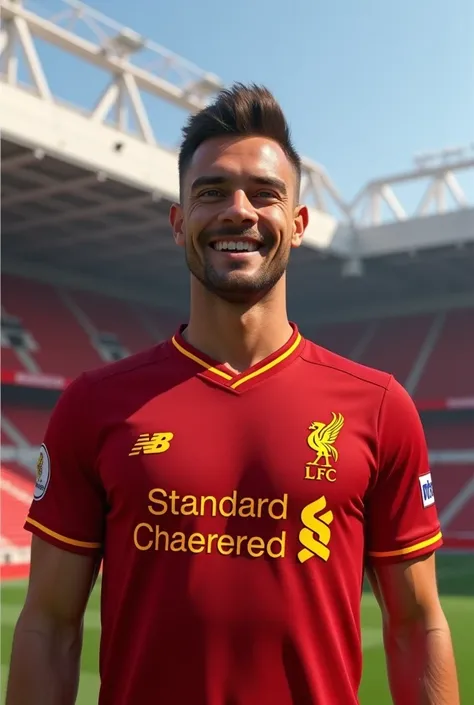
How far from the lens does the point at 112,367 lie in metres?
1.90

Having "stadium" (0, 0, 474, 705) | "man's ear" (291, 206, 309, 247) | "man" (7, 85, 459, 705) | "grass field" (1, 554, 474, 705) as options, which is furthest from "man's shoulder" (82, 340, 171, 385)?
"stadium" (0, 0, 474, 705)

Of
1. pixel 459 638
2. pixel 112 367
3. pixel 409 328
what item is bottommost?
pixel 459 638

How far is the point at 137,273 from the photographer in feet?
85.9

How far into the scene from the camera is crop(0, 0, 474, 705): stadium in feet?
53.3

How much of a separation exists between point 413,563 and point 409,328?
2719cm

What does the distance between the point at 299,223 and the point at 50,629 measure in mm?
1121

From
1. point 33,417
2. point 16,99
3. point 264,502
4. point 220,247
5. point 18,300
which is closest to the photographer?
point 264,502

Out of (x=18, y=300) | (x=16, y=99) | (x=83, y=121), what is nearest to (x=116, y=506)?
(x=16, y=99)

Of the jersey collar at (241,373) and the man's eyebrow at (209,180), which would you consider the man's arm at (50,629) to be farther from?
the man's eyebrow at (209,180)

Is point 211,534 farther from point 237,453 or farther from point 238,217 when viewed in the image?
point 238,217

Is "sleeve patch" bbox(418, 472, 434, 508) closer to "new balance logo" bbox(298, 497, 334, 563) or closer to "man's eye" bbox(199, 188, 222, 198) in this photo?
"new balance logo" bbox(298, 497, 334, 563)

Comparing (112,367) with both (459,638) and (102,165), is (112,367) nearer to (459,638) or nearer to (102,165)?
(459,638)

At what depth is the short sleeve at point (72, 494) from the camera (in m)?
1.75

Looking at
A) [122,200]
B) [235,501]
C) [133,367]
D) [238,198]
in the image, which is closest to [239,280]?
[238,198]
